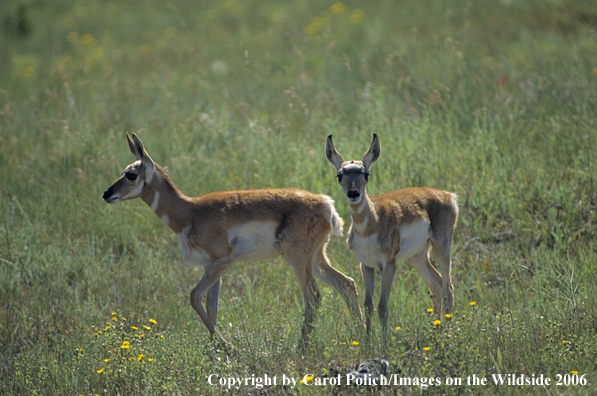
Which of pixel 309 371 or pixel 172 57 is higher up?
pixel 172 57

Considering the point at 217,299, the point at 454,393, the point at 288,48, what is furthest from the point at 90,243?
the point at 288,48

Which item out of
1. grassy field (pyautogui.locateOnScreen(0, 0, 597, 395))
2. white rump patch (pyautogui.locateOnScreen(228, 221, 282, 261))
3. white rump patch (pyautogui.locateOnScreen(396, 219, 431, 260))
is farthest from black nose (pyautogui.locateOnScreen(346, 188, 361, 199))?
grassy field (pyautogui.locateOnScreen(0, 0, 597, 395))

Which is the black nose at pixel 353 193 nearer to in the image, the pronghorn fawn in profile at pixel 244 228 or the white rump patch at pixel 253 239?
the pronghorn fawn in profile at pixel 244 228

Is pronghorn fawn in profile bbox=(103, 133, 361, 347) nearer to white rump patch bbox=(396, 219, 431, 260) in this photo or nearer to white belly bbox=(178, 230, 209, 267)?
white belly bbox=(178, 230, 209, 267)

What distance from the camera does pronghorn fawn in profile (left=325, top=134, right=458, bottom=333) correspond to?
6023 millimetres

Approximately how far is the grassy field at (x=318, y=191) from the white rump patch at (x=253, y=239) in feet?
2.31

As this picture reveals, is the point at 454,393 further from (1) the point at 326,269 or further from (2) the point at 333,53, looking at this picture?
(2) the point at 333,53

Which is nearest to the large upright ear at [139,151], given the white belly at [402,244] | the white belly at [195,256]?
the white belly at [195,256]

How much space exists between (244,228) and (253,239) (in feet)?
0.53

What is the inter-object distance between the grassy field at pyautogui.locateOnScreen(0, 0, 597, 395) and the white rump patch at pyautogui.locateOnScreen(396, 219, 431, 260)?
2.07ft

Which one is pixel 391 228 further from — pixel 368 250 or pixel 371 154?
pixel 371 154

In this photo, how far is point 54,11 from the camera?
23.0m

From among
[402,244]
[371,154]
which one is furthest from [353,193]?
[402,244]

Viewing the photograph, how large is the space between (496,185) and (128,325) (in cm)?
531
